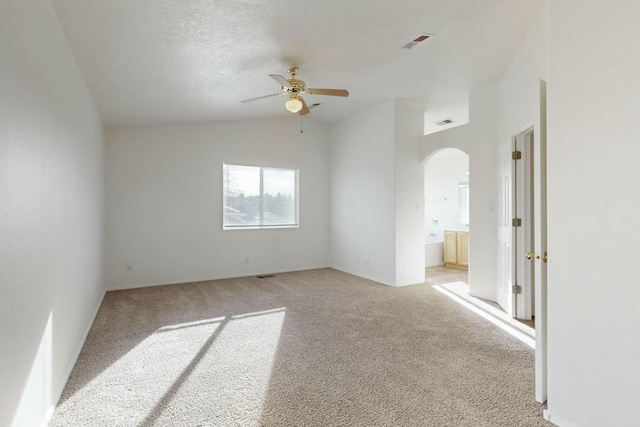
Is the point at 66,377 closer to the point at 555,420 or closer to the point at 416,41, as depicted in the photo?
the point at 555,420

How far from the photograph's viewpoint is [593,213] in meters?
1.75

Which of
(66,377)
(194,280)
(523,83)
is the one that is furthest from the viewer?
(194,280)

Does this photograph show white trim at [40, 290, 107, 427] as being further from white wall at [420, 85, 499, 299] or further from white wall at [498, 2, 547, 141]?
white wall at [420, 85, 499, 299]

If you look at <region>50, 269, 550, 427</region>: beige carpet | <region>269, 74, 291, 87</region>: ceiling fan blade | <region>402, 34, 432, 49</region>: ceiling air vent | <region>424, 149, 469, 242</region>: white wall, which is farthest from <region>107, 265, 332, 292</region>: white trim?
<region>402, 34, 432, 49</region>: ceiling air vent

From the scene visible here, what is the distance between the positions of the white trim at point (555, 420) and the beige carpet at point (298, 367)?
0.12ft

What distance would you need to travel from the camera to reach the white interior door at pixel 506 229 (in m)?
3.90

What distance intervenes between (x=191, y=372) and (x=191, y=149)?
422 centimetres

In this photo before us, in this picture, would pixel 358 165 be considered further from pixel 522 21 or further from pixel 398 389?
pixel 398 389

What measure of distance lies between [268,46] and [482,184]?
10.9 feet

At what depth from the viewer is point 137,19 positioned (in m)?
2.42

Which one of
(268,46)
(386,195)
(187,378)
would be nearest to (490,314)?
(386,195)

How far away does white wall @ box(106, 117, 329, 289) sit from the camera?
531 centimetres

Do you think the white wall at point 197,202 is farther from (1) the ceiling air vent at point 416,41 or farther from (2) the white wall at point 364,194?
(1) the ceiling air vent at point 416,41

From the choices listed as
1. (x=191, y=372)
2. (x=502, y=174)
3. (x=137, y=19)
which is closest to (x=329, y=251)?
(x=502, y=174)
